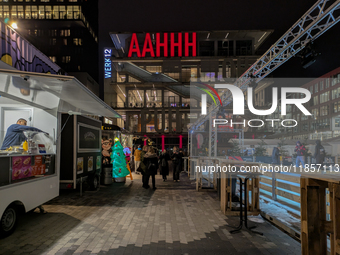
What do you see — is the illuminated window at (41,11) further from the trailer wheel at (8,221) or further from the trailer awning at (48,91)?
the trailer wheel at (8,221)

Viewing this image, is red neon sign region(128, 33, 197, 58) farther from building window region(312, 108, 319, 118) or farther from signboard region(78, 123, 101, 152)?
building window region(312, 108, 319, 118)

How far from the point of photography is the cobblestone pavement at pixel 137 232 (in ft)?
13.5

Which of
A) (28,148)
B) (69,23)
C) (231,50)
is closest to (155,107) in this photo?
(231,50)

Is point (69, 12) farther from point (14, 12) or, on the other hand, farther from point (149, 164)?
point (149, 164)

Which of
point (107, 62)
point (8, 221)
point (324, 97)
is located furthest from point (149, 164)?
point (324, 97)

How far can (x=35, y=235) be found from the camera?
471cm

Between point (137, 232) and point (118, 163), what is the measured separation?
7359 mm

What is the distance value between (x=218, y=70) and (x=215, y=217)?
36410 mm

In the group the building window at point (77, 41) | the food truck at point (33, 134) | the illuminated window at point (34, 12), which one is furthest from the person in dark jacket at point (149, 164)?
the illuminated window at point (34, 12)

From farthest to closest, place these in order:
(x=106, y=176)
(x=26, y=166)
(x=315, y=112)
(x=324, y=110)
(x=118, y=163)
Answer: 1. (x=315, y=112)
2. (x=324, y=110)
3. (x=118, y=163)
4. (x=106, y=176)
5. (x=26, y=166)

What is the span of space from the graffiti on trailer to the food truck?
3.31 meters

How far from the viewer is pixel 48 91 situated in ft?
18.8

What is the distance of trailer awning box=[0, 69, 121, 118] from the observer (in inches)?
187

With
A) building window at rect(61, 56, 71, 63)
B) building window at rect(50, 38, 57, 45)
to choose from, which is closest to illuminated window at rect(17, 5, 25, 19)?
building window at rect(50, 38, 57, 45)
